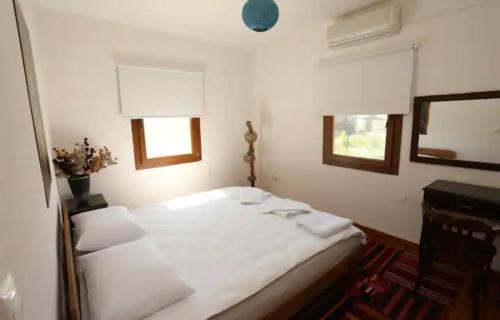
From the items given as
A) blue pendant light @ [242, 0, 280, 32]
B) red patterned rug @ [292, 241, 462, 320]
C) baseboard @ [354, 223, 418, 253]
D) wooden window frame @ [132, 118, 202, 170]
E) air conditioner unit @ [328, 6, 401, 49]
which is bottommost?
red patterned rug @ [292, 241, 462, 320]

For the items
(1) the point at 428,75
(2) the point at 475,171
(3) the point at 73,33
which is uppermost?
(3) the point at 73,33

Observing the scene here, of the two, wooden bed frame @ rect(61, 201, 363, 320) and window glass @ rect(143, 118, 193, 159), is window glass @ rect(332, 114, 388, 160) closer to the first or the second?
wooden bed frame @ rect(61, 201, 363, 320)

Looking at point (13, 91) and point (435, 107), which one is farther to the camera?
point (435, 107)

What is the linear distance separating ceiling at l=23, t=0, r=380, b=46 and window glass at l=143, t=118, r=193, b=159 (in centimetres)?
113

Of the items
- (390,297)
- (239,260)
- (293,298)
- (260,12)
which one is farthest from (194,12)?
(390,297)

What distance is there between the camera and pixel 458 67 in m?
2.19

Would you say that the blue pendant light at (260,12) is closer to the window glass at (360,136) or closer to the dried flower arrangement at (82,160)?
the window glass at (360,136)

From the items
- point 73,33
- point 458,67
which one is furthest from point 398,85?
point 73,33

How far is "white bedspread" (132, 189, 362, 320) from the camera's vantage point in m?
1.33

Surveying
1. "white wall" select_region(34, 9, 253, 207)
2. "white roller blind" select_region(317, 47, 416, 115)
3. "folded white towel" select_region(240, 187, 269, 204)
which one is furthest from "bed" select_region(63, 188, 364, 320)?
"white roller blind" select_region(317, 47, 416, 115)

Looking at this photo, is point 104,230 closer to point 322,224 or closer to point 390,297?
point 322,224

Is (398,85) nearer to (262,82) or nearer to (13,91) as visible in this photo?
(262,82)

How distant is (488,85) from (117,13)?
3490 mm

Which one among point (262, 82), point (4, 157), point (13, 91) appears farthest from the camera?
point (262, 82)
